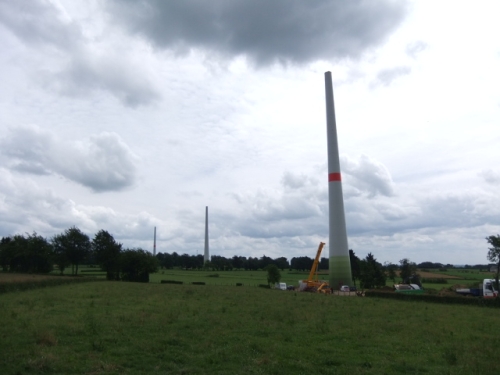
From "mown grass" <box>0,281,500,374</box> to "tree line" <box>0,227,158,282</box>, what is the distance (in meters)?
60.4

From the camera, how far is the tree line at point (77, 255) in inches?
3462

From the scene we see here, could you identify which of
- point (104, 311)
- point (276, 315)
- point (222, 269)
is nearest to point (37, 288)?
point (104, 311)

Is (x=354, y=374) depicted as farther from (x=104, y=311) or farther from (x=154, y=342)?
(x=104, y=311)

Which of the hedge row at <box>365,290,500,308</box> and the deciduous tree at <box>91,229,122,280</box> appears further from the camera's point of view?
the deciduous tree at <box>91,229,122,280</box>

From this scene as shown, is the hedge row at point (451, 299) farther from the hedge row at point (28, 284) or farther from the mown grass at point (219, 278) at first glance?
the mown grass at point (219, 278)

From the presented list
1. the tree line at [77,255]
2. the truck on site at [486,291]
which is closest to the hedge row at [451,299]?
the truck on site at [486,291]

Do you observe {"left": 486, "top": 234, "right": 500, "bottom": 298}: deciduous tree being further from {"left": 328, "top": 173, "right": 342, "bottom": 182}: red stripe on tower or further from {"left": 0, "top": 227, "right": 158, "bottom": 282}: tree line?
{"left": 0, "top": 227, "right": 158, "bottom": 282}: tree line

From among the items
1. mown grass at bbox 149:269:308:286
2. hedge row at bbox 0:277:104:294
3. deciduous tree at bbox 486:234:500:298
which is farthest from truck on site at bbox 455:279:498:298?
hedge row at bbox 0:277:104:294

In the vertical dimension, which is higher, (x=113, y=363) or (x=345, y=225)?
(x=345, y=225)

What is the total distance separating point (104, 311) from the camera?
1045 inches

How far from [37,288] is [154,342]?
38.4 metres

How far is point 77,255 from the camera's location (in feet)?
312

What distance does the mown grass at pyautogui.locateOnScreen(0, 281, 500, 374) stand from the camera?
14.4 m

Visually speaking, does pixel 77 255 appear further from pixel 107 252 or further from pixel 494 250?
pixel 494 250
